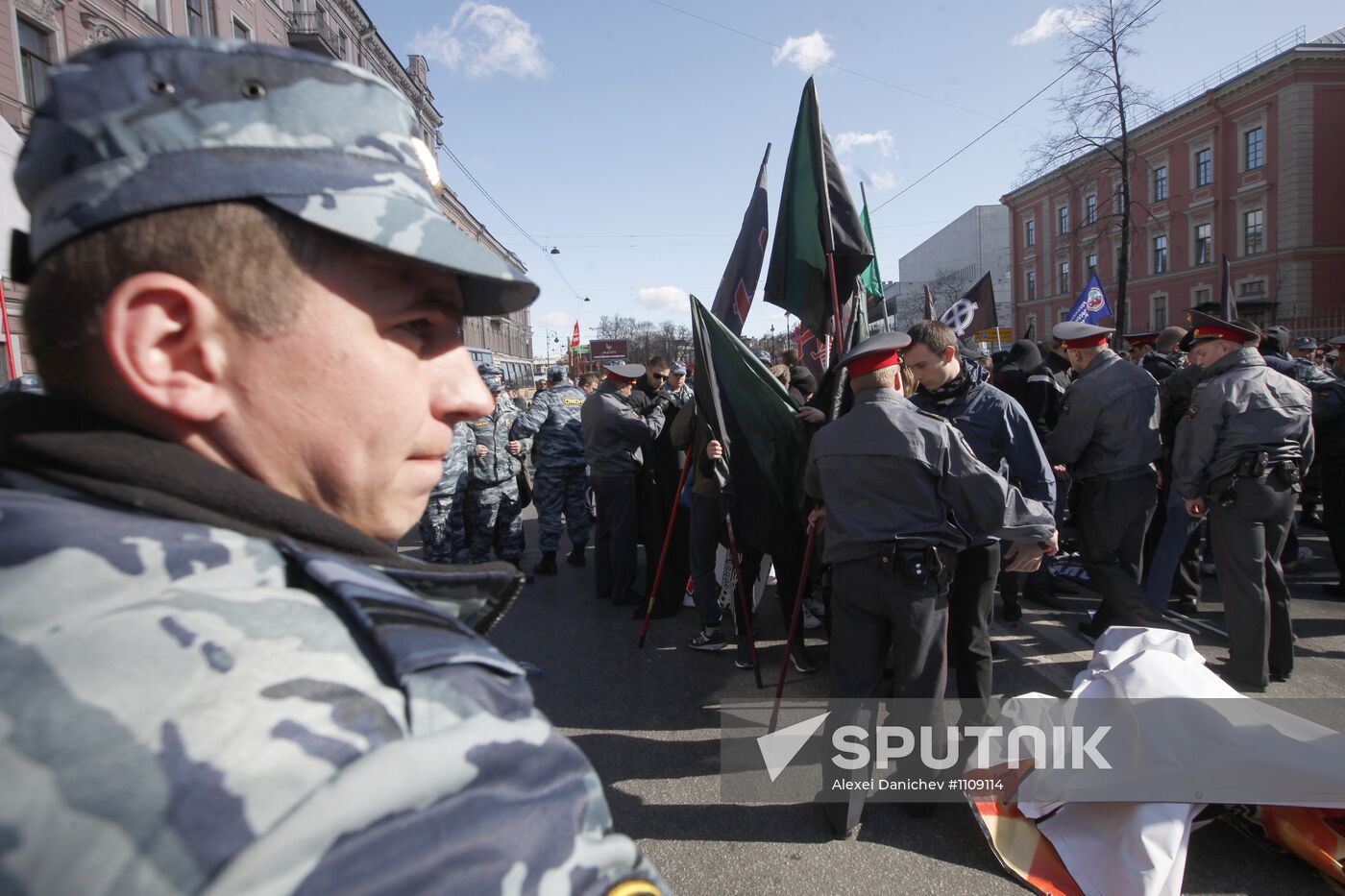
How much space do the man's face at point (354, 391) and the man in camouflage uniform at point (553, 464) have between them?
22.4 ft

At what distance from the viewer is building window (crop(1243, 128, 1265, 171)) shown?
32219 mm

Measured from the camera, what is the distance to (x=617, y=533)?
666cm

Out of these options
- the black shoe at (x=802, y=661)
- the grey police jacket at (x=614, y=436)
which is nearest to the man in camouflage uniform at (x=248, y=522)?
the black shoe at (x=802, y=661)

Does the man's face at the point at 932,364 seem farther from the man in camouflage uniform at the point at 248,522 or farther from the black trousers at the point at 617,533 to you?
the man in camouflage uniform at the point at 248,522

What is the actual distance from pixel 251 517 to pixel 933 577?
116 inches

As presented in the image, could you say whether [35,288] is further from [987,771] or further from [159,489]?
[987,771]

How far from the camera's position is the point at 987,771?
322cm

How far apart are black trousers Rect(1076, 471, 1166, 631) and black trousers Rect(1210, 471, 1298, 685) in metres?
0.39

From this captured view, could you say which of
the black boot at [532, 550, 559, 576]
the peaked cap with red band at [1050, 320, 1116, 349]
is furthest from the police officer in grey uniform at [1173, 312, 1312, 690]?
the black boot at [532, 550, 559, 576]

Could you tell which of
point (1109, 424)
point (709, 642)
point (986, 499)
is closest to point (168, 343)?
point (986, 499)

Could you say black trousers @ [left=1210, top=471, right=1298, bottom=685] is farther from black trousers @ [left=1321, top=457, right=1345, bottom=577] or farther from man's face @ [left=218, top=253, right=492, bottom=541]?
man's face @ [left=218, top=253, right=492, bottom=541]

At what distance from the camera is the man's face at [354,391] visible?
0.70 meters

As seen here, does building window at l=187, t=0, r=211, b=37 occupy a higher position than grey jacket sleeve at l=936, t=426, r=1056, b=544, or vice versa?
building window at l=187, t=0, r=211, b=37

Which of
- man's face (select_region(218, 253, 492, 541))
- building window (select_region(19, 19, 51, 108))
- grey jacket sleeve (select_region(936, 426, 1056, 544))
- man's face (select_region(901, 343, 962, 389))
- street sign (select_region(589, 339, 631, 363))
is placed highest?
building window (select_region(19, 19, 51, 108))
